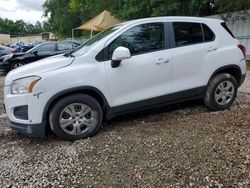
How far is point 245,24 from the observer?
12.7 meters

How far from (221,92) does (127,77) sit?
1924mm

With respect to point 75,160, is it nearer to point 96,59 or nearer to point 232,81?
point 96,59

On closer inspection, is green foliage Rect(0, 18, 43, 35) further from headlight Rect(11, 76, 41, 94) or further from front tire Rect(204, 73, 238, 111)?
front tire Rect(204, 73, 238, 111)

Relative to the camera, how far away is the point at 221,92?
Result: 490cm

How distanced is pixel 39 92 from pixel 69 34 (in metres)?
31.9

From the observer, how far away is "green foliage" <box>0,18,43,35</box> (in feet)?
328

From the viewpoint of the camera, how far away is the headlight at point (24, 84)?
3633mm

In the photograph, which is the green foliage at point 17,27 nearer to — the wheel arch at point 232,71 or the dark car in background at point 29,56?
the dark car in background at point 29,56

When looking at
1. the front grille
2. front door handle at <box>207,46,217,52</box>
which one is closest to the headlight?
the front grille

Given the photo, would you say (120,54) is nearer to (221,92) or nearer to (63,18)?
(221,92)

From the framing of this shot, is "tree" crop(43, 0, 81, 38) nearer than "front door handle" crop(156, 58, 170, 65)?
No

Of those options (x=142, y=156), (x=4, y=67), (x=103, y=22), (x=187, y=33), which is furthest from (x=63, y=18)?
(x=142, y=156)

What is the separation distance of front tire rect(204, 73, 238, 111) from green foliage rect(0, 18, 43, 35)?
107326mm

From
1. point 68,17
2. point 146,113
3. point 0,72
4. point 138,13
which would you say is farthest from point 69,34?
point 146,113
